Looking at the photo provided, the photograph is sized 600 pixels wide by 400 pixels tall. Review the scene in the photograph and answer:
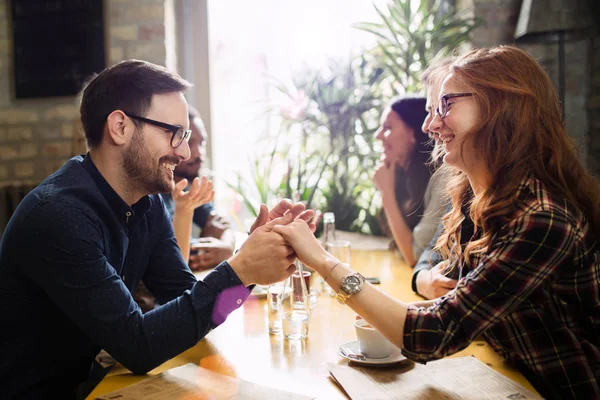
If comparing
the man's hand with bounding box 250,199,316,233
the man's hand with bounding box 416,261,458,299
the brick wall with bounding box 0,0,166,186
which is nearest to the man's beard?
the man's hand with bounding box 250,199,316,233

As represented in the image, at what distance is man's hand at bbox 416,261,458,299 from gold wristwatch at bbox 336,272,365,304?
1.72ft

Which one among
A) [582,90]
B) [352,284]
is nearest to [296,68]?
[582,90]

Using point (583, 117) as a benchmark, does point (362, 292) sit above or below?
below

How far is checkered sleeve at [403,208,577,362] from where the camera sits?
3.62ft

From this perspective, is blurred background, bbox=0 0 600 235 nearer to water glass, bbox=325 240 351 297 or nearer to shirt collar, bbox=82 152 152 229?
water glass, bbox=325 240 351 297

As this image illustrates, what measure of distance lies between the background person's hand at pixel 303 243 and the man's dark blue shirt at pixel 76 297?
→ 16 cm

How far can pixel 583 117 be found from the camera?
11.0 feet

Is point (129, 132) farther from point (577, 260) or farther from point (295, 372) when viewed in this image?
point (577, 260)

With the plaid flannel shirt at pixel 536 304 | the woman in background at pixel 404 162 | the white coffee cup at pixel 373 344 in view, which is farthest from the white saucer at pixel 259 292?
the woman in background at pixel 404 162

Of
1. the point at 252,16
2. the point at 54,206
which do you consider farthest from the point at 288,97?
the point at 54,206

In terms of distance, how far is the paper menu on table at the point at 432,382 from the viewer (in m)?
1.08

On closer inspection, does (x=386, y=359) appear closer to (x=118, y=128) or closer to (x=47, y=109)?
(x=118, y=128)

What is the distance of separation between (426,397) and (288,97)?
118 inches

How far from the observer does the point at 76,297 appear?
1.20 m
